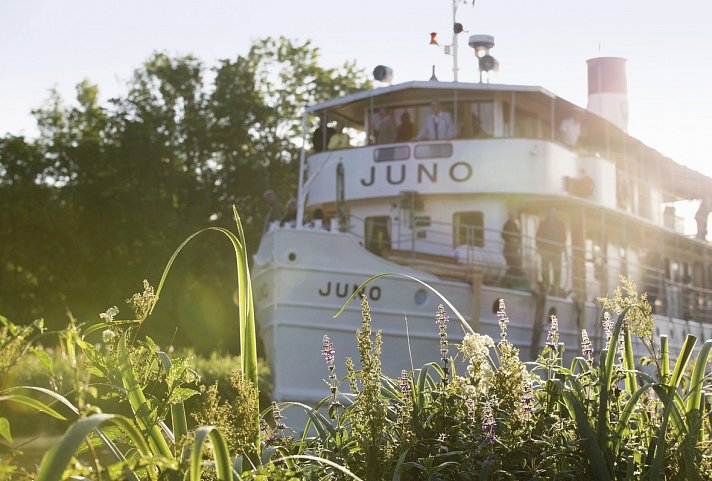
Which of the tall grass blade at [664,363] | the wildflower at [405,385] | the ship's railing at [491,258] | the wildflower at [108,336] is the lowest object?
the wildflower at [405,385]

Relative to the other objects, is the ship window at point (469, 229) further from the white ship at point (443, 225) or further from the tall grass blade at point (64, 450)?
the tall grass blade at point (64, 450)

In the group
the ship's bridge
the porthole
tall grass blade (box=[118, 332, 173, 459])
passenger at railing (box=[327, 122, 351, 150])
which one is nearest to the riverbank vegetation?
tall grass blade (box=[118, 332, 173, 459])

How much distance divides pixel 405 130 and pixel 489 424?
48.5ft

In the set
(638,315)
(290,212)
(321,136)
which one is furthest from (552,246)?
(638,315)

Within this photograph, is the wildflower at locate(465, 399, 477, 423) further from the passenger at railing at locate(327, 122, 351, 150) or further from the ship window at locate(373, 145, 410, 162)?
the passenger at railing at locate(327, 122, 351, 150)

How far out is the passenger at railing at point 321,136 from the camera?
60.1ft

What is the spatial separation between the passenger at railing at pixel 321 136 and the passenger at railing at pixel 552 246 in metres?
3.76

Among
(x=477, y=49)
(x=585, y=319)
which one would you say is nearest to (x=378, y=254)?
(x=585, y=319)

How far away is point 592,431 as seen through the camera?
2.77 metres

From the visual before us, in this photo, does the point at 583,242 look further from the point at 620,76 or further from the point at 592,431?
the point at 592,431

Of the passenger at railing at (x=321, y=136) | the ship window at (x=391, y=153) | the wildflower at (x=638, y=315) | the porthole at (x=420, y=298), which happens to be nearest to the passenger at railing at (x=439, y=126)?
the ship window at (x=391, y=153)

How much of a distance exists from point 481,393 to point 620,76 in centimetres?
2517

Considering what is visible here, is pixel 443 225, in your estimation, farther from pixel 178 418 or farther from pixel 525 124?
pixel 178 418

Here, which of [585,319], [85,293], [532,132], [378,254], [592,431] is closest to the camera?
[592,431]
